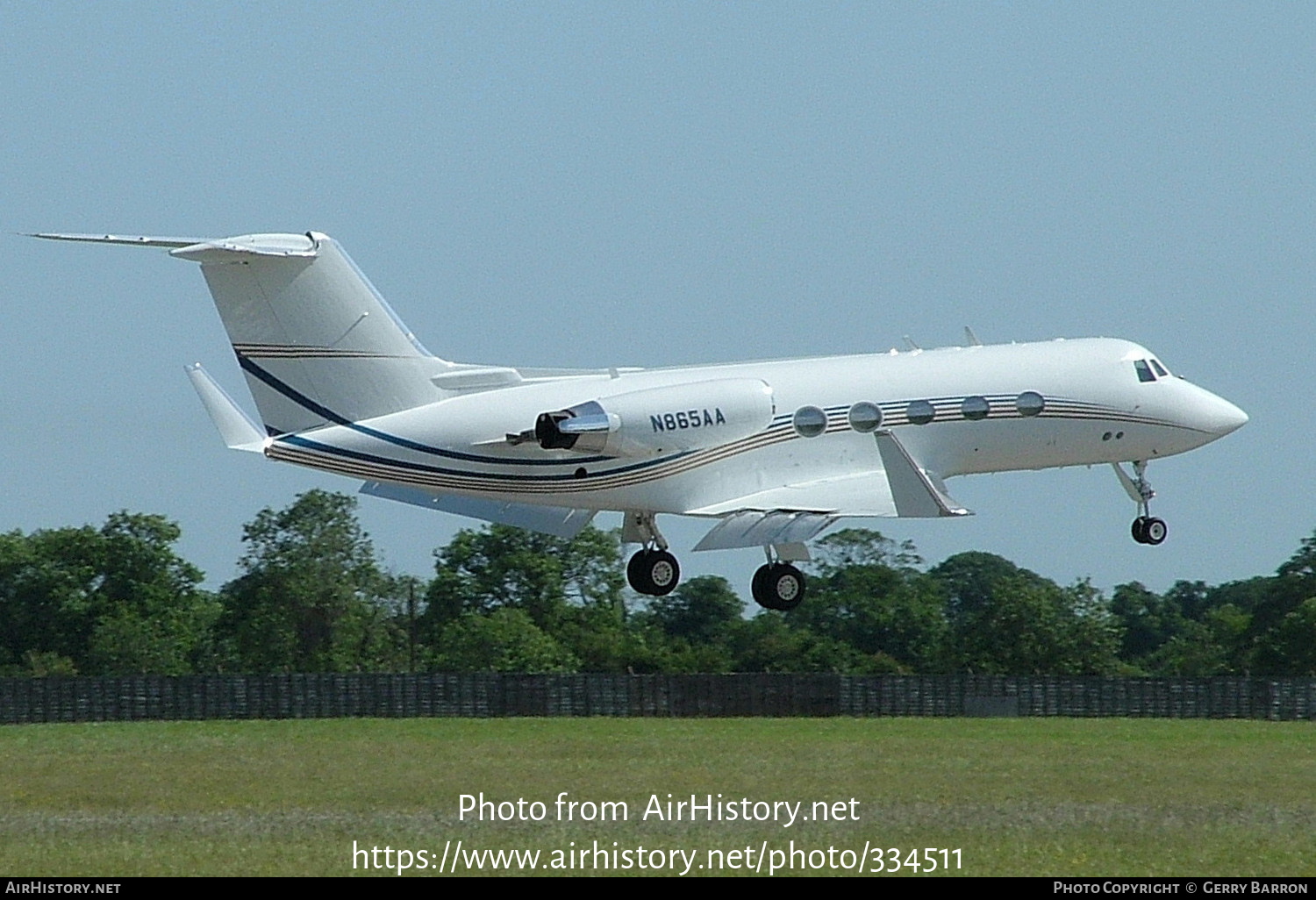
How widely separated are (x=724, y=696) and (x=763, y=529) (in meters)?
18.9

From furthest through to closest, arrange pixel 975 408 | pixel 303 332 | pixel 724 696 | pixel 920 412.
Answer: pixel 724 696 → pixel 975 408 → pixel 920 412 → pixel 303 332

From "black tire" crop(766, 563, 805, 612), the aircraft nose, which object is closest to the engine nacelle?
"black tire" crop(766, 563, 805, 612)

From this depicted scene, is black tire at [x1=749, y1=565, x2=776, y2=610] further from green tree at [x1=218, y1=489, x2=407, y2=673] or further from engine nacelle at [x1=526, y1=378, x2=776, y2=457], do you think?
green tree at [x1=218, y1=489, x2=407, y2=673]

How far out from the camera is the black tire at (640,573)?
3838 cm

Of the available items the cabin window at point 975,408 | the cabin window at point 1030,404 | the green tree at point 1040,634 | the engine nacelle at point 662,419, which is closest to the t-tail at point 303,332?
the engine nacelle at point 662,419

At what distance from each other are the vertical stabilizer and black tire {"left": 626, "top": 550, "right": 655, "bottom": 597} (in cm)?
490

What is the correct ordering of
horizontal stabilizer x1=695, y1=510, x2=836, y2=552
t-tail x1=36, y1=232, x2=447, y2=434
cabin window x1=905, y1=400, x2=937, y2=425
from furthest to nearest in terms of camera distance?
1. cabin window x1=905, y1=400, x2=937, y2=425
2. horizontal stabilizer x1=695, y1=510, x2=836, y2=552
3. t-tail x1=36, y1=232, x2=447, y2=434

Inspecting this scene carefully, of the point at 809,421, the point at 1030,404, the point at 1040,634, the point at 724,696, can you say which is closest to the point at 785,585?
the point at 809,421

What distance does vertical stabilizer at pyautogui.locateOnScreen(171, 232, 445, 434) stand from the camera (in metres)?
34.4

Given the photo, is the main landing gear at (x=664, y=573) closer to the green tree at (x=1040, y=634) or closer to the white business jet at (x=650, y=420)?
the white business jet at (x=650, y=420)

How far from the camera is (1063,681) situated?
2216 inches

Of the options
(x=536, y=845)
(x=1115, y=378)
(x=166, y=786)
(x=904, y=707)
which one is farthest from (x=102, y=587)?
(x=536, y=845)

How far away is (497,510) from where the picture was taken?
37.3 meters

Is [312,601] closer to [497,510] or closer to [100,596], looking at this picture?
[100,596]
